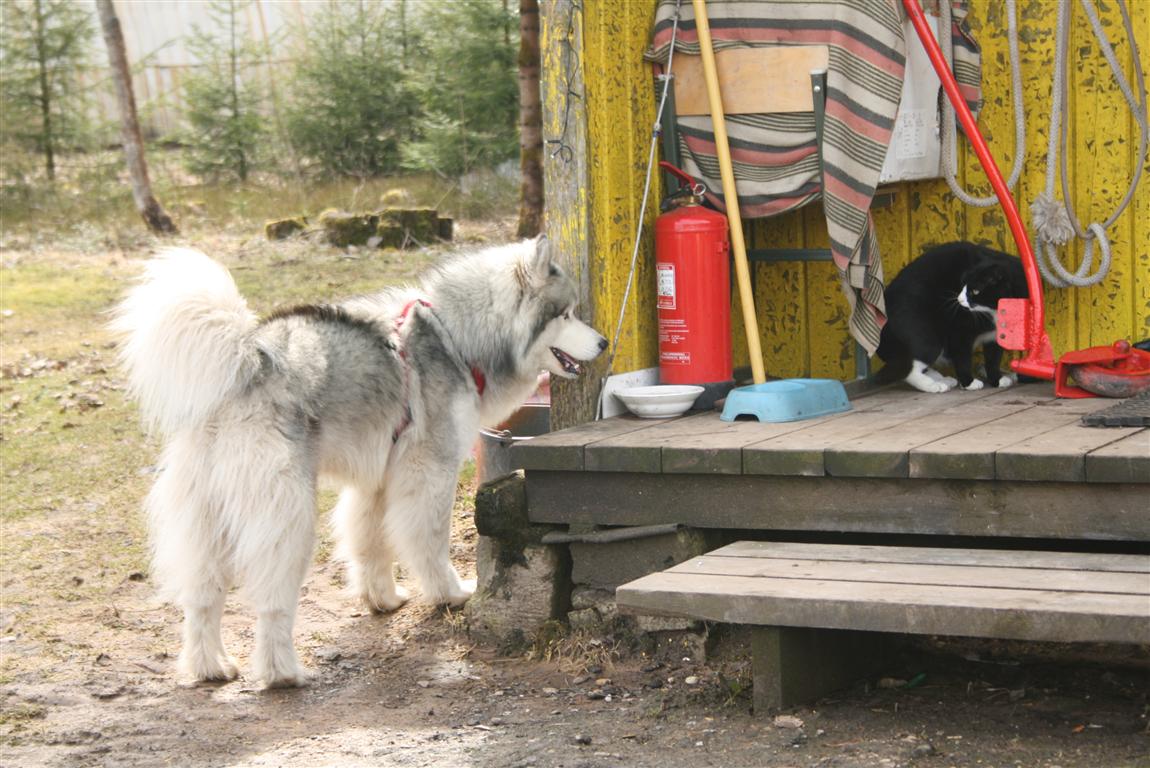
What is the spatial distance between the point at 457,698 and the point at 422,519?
790 millimetres

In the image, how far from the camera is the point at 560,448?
13.5ft

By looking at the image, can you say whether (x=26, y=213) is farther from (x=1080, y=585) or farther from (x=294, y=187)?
(x=1080, y=585)

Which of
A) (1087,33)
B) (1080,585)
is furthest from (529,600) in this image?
(1087,33)

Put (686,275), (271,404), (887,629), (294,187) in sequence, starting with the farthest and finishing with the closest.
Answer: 1. (294,187)
2. (686,275)
3. (271,404)
4. (887,629)

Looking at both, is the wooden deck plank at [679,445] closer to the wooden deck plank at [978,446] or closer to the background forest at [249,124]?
the wooden deck plank at [978,446]

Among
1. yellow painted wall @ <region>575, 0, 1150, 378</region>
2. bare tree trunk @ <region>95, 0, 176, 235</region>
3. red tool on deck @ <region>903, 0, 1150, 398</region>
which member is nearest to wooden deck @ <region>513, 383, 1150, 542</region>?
red tool on deck @ <region>903, 0, 1150, 398</region>

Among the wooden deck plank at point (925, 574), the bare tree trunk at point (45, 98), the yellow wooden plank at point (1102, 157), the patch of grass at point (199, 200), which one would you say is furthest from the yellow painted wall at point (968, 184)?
the bare tree trunk at point (45, 98)

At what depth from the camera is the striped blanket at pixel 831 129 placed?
15.2 ft

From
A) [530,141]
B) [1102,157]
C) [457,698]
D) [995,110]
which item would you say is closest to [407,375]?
[457,698]

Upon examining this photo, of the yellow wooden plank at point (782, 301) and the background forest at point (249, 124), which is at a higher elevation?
the background forest at point (249, 124)

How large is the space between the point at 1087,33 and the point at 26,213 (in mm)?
13308

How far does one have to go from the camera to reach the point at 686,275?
15.6ft

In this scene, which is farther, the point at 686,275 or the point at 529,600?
Answer: the point at 686,275

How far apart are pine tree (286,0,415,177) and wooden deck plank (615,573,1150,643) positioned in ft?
40.6
